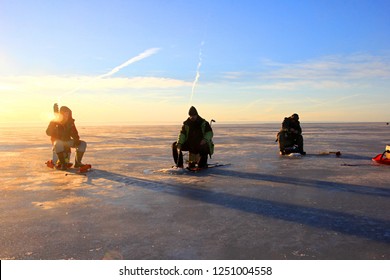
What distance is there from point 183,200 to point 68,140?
5249mm

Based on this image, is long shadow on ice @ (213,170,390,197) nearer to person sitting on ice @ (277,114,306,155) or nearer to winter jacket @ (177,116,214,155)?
winter jacket @ (177,116,214,155)

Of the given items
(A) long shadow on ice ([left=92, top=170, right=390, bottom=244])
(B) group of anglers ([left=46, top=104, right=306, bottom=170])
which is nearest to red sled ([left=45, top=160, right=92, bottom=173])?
(B) group of anglers ([left=46, top=104, right=306, bottom=170])

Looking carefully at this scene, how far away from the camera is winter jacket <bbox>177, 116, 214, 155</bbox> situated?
882cm

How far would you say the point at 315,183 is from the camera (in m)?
6.66

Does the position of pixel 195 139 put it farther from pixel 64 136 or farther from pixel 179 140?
pixel 64 136

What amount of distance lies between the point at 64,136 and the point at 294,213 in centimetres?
690

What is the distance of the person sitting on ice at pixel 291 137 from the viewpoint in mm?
12328

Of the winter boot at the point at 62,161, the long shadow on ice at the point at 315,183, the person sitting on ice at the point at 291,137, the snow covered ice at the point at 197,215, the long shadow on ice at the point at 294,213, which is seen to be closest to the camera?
the snow covered ice at the point at 197,215

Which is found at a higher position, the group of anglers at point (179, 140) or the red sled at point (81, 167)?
the group of anglers at point (179, 140)

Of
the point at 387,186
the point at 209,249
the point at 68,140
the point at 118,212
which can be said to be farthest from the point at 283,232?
the point at 68,140

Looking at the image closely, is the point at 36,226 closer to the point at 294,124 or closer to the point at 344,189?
the point at 344,189

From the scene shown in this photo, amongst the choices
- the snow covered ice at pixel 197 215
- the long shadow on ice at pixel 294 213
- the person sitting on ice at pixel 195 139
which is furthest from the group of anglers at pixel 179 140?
the long shadow on ice at pixel 294 213

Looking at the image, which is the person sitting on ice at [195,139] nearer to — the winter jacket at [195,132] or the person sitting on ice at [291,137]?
the winter jacket at [195,132]

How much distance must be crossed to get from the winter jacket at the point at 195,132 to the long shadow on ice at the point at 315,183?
1105 mm
